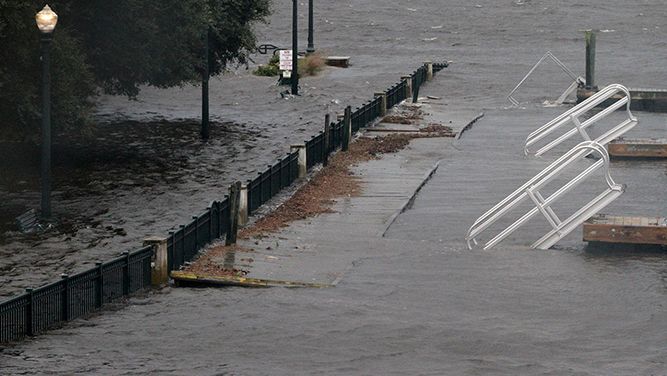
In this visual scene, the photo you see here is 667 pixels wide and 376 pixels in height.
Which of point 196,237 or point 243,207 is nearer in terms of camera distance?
point 196,237

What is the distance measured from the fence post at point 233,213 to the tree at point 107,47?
8.39 meters

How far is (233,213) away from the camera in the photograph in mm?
28703

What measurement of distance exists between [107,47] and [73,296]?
20.7 m

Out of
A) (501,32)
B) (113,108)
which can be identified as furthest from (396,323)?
(501,32)

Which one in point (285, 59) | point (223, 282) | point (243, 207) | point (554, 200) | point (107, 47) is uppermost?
point (107, 47)

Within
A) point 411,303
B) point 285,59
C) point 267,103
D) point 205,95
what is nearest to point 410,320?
point 411,303

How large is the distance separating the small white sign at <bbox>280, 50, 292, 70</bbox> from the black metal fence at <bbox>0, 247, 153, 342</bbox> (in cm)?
3377

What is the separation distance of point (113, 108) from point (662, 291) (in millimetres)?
34607

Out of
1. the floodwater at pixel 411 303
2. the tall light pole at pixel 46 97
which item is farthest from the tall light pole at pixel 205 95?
the tall light pole at pixel 46 97

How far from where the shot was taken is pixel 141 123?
5128 centimetres

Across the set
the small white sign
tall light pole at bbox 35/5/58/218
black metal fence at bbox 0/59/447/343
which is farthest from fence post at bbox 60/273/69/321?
the small white sign

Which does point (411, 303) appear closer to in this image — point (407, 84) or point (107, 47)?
point (107, 47)

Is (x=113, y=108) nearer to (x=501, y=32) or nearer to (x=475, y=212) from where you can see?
(x=475, y=212)

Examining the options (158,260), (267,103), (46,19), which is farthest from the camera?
(267,103)
